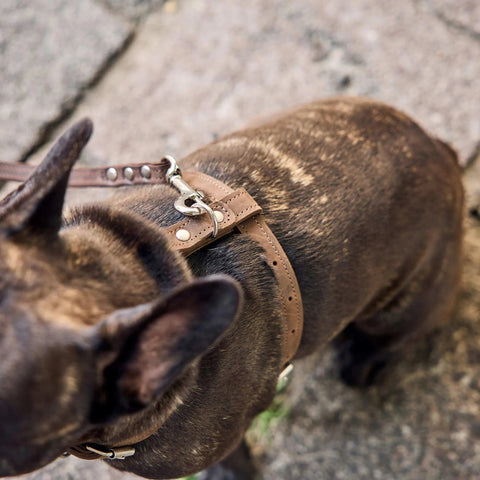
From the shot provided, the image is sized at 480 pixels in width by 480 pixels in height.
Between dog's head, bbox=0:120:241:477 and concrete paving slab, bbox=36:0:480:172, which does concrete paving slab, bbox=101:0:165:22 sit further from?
dog's head, bbox=0:120:241:477

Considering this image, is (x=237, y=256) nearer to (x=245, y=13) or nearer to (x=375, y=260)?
(x=375, y=260)

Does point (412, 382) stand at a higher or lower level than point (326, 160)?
lower

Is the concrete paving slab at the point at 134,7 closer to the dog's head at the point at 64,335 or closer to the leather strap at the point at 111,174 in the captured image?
the leather strap at the point at 111,174

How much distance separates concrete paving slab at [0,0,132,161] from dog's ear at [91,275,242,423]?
211 cm

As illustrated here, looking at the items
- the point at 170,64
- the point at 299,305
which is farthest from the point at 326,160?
the point at 170,64

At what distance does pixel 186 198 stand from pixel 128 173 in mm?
310

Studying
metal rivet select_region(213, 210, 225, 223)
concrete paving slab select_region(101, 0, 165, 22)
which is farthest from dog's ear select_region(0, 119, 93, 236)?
concrete paving slab select_region(101, 0, 165, 22)

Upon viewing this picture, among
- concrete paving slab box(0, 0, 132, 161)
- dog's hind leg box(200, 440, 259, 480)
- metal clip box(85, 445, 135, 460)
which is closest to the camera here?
metal clip box(85, 445, 135, 460)

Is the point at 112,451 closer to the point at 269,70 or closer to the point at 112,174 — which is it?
the point at 112,174

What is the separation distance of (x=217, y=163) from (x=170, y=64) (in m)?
1.65

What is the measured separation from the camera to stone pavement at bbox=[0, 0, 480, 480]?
2799 mm

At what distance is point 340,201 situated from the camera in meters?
1.81

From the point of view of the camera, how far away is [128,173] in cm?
185

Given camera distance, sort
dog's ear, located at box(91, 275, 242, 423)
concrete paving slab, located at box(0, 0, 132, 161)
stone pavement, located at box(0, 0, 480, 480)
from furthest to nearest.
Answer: concrete paving slab, located at box(0, 0, 132, 161)
stone pavement, located at box(0, 0, 480, 480)
dog's ear, located at box(91, 275, 242, 423)
